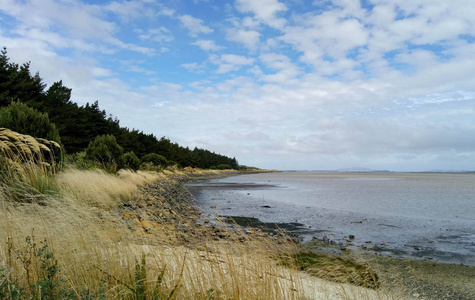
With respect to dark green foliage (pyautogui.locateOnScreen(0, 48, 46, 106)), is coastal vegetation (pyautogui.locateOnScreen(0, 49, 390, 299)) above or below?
below

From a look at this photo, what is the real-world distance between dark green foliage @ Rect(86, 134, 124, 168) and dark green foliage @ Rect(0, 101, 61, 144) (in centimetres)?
905

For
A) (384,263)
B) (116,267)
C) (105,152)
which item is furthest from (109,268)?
(105,152)

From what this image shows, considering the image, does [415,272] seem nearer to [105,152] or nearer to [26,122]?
[26,122]

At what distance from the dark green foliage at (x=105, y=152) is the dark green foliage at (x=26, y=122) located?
356 inches

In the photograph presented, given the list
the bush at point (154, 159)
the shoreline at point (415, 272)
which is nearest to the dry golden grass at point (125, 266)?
the shoreline at point (415, 272)

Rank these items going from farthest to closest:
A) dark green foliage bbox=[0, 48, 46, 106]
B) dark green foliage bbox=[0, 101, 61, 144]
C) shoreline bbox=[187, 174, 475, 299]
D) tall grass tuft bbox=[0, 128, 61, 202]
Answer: dark green foliage bbox=[0, 48, 46, 106]
dark green foliage bbox=[0, 101, 61, 144]
tall grass tuft bbox=[0, 128, 61, 202]
shoreline bbox=[187, 174, 475, 299]

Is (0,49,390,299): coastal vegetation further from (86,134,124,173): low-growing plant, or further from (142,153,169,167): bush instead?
(142,153,169,167): bush

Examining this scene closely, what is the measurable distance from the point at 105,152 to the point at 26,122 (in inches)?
449

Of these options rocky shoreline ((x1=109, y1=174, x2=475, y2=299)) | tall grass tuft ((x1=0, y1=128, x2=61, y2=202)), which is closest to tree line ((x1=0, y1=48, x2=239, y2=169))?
tall grass tuft ((x1=0, y1=128, x2=61, y2=202))

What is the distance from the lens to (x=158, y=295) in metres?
2.89

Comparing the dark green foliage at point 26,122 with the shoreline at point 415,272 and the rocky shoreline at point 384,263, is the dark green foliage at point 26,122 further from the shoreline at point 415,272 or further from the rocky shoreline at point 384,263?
the shoreline at point 415,272

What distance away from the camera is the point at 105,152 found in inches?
846

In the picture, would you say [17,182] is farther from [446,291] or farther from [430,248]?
[430,248]

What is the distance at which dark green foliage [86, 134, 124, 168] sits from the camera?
20.8m
